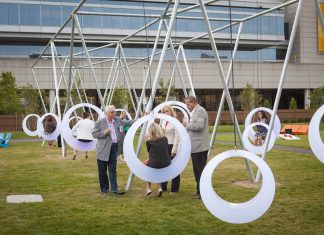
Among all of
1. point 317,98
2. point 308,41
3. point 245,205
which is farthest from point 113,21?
point 245,205

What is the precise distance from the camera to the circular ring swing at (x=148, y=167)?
8969 mm

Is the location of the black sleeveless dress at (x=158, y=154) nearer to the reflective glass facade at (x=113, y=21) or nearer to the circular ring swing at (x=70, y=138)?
the circular ring swing at (x=70, y=138)

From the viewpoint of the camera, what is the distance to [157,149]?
9688 millimetres

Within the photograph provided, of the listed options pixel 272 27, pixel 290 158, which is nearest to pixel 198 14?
pixel 272 27

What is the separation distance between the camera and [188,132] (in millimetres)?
9984

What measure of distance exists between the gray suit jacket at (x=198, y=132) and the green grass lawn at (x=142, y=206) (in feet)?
3.60

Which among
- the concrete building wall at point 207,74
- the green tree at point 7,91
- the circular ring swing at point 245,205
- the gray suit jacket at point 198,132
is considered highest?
the concrete building wall at point 207,74

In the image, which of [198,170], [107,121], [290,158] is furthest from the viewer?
[290,158]

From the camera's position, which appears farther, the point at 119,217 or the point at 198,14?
the point at 198,14

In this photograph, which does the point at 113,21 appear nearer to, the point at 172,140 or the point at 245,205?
the point at 172,140

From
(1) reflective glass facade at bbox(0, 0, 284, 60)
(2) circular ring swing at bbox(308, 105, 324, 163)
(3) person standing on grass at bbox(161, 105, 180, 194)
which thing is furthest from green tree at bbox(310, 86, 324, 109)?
(3) person standing on grass at bbox(161, 105, 180, 194)

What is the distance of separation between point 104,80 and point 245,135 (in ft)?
128

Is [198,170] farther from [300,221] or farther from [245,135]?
[245,135]

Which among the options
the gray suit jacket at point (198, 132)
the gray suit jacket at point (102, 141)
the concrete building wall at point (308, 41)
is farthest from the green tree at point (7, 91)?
the concrete building wall at point (308, 41)
